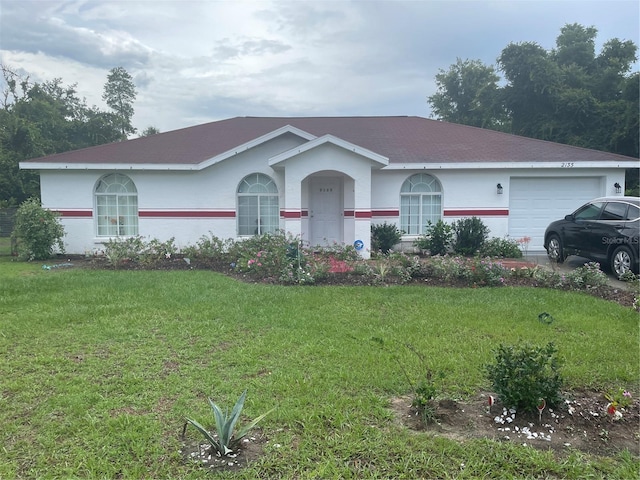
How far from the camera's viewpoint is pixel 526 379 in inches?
142

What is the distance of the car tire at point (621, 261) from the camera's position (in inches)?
377

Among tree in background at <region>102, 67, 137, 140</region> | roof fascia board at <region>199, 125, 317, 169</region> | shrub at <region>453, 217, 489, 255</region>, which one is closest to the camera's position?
roof fascia board at <region>199, 125, 317, 169</region>

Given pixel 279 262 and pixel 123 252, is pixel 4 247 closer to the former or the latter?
pixel 123 252

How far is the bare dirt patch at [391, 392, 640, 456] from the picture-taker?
11.3 ft

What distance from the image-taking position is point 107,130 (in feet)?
127

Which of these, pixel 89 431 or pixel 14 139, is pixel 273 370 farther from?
pixel 14 139

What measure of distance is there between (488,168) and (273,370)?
37.7 ft

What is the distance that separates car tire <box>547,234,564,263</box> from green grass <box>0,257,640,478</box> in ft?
13.6

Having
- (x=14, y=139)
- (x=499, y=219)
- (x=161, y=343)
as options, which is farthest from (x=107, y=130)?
(x=161, y=343)

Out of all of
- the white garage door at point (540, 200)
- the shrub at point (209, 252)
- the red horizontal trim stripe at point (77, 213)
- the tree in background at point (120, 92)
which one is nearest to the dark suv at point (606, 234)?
the white garage door at point (540, 200)

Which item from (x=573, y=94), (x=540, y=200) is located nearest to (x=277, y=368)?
(x=540, y=200)

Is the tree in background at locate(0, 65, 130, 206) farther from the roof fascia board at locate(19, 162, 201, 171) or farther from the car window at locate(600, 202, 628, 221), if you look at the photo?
the car window at locate(600, 202, 628, 221)

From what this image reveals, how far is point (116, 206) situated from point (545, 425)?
14.0 meters

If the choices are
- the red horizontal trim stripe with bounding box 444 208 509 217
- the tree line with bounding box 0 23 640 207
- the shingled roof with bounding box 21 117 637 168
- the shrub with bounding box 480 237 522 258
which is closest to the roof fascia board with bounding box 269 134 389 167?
the shingled roof with bounding box 21 117 637 168
